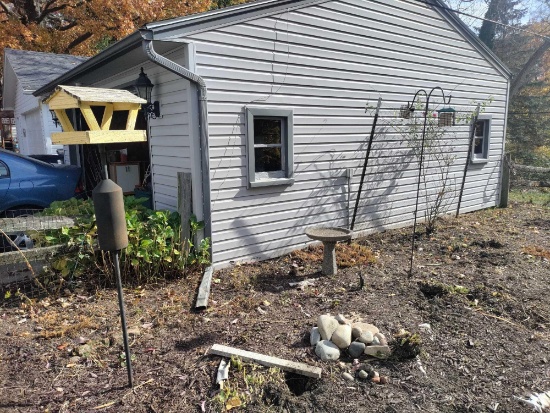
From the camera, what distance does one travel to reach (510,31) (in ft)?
65.2

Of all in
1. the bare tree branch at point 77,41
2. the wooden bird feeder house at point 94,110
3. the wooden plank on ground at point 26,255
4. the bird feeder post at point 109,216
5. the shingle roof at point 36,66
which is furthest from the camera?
the bare tree branch at point 77,41

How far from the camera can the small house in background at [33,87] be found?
515 inches

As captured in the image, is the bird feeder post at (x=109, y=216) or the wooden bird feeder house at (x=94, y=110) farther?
the wooden bird feeder house at (x=94, y=110)

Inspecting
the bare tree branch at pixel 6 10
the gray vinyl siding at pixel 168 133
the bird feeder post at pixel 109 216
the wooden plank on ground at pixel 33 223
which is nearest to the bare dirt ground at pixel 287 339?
the bird feeder post at pixel 109 216

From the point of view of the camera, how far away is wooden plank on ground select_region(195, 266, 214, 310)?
426 centimetres

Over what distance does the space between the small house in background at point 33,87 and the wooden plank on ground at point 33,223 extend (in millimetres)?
9027

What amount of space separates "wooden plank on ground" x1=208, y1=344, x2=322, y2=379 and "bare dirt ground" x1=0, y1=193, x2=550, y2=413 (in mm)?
57

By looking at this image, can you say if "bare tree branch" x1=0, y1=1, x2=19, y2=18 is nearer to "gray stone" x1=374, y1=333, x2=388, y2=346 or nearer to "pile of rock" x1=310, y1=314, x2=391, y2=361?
"pile of rock" x1=310, y1=314, x2=391, y2=361

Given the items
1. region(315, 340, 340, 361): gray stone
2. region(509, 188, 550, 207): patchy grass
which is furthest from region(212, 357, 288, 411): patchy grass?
region(509, 188, 550, 207): patchy grass

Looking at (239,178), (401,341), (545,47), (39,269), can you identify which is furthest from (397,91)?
(545,47)

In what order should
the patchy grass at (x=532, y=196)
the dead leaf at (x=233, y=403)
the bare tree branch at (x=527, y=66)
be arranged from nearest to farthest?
the dead leaf at (x=233, y=403)
the patchy grass at (x=532, y=196)
the bare tree branch at (x=527, y=66)

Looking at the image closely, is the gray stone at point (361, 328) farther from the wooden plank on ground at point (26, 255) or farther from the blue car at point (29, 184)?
the blue car at point (29, 184)

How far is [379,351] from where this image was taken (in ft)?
10.6

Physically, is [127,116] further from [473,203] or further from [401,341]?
[473,203]
